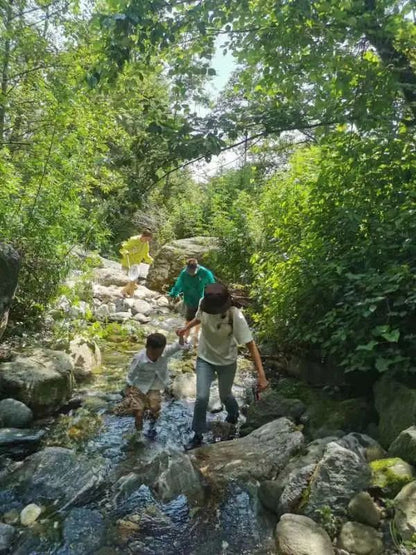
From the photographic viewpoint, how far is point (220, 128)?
4766mm

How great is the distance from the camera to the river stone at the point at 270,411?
18.9ft

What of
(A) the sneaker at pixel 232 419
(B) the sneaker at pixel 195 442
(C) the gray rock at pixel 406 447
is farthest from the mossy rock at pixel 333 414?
(B) the sneaker at pixel 195 442

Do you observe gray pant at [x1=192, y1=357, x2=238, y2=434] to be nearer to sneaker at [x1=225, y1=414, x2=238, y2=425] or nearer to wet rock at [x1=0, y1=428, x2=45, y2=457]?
sneaker at [x1=225, y1=414, x2=238, y2=425]

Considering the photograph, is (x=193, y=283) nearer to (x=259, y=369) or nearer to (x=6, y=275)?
(x=6, y=275)

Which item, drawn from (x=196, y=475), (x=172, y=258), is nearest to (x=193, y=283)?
(x=196, y=475)

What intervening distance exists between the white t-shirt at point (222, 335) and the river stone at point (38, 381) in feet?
7.41

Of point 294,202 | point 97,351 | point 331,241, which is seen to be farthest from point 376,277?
point 97,351

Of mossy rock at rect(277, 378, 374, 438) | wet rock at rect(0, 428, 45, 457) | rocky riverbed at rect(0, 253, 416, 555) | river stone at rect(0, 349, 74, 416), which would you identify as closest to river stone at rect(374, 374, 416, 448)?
rocky riverbed at rect(0, 253, 416, 555)

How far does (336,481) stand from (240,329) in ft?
6.16

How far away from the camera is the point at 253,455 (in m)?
4.72

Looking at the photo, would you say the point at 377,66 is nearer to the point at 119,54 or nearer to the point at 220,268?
the point at 119,54

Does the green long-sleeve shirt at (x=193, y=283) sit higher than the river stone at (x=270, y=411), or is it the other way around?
the green long-sleeve shirt at (x=193, y=283)

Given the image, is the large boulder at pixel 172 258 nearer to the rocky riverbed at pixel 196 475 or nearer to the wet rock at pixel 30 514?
the rocky riverbed at pixel 196 475

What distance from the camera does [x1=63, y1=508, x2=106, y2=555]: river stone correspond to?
11.4ft
